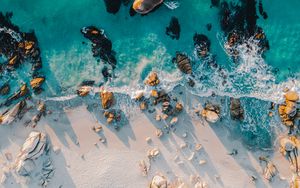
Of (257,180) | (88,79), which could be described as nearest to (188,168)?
(257,180)

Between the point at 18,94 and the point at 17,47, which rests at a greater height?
the point at 17,47

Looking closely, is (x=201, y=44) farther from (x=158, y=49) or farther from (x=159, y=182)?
(x=159, y=182)

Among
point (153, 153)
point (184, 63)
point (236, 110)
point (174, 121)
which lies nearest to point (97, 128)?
point (153, 153)

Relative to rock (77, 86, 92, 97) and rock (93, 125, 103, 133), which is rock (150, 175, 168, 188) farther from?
rock (77, 86, 92, 97)

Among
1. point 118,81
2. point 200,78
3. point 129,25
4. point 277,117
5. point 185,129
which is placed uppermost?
point 129,25

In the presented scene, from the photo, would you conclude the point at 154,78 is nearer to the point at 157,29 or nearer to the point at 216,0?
the point at 157,29

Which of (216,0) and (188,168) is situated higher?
(216,0)
